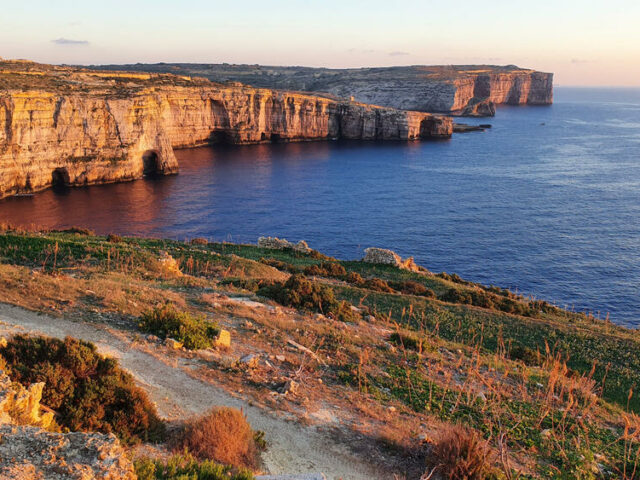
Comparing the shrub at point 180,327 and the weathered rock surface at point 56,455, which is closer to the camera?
the weathered rock surface at point 56,455

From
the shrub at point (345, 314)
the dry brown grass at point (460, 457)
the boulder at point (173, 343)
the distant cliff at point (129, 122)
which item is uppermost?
the distant cliff at point (129, 122)

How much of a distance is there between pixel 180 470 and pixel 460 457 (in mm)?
5531

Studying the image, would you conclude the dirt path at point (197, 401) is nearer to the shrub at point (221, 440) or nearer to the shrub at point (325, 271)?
the shrub at point (221, 440)

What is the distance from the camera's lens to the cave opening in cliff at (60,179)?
68375 millimetres

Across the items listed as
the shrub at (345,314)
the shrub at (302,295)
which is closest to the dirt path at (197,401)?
the shrub at (302,295)

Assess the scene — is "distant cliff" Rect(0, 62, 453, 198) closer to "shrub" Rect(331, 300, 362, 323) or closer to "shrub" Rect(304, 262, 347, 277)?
"shrub" Rect(304, 262, 347, 277)

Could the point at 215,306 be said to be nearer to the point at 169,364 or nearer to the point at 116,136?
the point at 169,364

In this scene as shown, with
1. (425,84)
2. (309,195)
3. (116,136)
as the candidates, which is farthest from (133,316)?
(425,84)

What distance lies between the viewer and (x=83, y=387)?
10.5 m

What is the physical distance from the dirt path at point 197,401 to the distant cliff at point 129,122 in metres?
55.5

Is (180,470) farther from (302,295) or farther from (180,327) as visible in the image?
(302,295)

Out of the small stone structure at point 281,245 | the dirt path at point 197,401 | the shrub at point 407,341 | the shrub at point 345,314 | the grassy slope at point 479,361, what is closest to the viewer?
the dirt path at point 197,401

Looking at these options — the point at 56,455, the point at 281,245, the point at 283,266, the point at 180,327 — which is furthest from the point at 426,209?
the point at 56,455

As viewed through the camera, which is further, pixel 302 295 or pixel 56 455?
pixel 302 295
